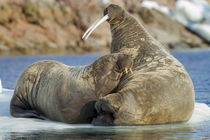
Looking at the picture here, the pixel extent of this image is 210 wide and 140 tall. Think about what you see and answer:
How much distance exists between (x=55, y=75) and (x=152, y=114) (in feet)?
6.49

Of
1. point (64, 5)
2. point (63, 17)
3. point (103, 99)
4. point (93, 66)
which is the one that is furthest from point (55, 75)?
point (64, 5)

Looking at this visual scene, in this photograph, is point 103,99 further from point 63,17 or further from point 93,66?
point 63,17

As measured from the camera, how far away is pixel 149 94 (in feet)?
26.5

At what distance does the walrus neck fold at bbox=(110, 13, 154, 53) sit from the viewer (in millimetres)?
9477

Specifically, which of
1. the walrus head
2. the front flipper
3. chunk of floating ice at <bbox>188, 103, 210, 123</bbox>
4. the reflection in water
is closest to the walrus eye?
the walrus head

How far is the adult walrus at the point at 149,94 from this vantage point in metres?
7.93

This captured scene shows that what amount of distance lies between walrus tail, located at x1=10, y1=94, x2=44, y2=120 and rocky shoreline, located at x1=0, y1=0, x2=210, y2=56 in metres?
42.5

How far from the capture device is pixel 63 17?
66000 mm

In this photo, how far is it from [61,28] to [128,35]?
54951mm

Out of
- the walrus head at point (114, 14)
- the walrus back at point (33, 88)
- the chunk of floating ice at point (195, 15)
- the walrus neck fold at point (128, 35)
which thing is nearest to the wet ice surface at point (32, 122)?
the walrus back at point (33, 88)

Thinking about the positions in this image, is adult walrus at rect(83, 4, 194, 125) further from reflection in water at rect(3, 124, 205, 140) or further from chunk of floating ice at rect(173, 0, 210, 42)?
chunk of floating ice at rect(173, 0, 210, 42)

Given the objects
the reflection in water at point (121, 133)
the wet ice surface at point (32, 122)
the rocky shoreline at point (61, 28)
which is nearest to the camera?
the reflection in water at point (121, 133)

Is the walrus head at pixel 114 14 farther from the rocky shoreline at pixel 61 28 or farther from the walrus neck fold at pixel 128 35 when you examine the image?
the rocky shoreline at pixel 61 28

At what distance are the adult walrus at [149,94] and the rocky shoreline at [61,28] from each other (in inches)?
1686
